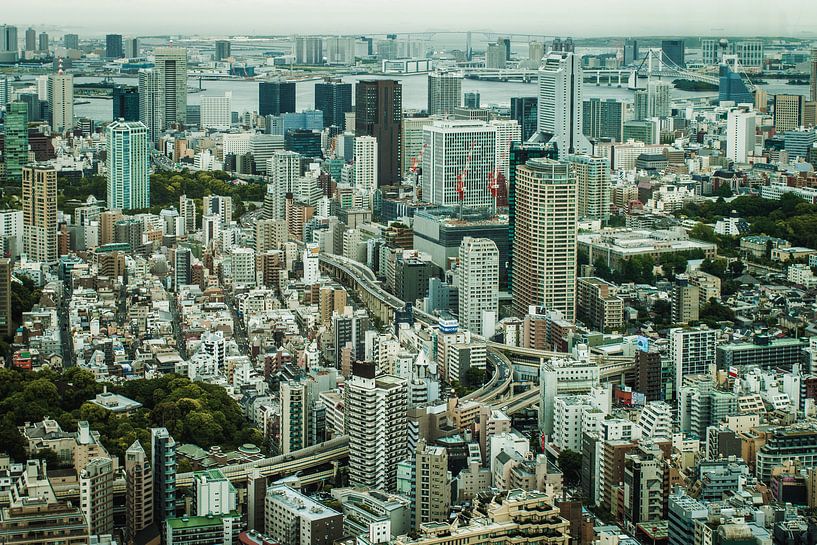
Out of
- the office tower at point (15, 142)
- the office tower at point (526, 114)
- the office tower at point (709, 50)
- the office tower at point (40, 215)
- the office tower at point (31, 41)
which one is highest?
the office tower at point (31, 41)

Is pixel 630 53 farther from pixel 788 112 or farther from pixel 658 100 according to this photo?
pixel 788 112

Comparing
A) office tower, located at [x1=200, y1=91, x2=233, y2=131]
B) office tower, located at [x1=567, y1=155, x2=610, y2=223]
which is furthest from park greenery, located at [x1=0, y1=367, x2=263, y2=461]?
office tower, located at [x1=200, y1=91, x2=233, y2=131]

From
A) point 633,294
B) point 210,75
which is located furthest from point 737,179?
point 210,75

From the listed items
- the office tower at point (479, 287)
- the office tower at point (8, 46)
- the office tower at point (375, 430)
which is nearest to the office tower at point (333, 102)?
the office tower at point (8, 46)

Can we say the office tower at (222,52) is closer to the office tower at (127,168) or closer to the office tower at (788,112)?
the office tower at (788,112)

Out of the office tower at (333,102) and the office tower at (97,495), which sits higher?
the office tower at (333,102)

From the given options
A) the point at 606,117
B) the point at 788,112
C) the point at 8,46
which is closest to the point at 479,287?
the point at 606,117

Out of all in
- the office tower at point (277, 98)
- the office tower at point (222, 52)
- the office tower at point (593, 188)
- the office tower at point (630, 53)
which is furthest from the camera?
the office tower at point (222, 52)
